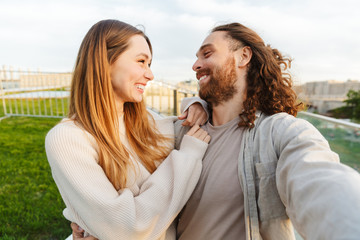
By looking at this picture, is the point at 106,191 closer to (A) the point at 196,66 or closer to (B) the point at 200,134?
(B) the point at 200,134

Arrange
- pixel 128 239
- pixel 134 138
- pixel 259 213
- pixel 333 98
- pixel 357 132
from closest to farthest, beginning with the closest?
pixel 128 239
pixel 259 213
pixel 134 138
pixel 357 132
pixel 333 98

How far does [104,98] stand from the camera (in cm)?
168

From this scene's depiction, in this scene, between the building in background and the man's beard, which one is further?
the building in background

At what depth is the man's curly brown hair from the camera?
5.97 feet

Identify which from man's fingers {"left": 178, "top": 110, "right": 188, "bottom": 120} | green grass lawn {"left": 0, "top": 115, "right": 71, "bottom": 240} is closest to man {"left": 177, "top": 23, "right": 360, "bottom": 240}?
man's fingers {"left": 178, "top": 110, "right": 188, "bottom": 120}

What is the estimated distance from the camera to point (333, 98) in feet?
147

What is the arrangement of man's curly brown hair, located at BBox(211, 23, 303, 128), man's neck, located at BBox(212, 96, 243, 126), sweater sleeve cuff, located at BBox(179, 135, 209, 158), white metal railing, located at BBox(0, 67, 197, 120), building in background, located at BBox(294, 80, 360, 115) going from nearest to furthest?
1. sweater sleeve cuff, located at BBox(179, 135, 209, 158)
2. man's curly brown hair, located at BBox(211, 23, 303, 128)
3. man's neck, located at BBox(212, 96, 243, 126)
4. white metal railing, located at BBox(0, 67, 197, 120)
5. building in background, located at BBox(294, 80, 360, 115)

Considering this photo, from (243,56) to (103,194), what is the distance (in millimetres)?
1573

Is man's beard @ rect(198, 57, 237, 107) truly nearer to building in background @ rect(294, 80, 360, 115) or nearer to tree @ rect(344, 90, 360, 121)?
tree @ rect(344, 90, 360, 121)

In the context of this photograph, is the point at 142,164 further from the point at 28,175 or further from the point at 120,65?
the point at 28,175

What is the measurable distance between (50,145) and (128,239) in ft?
2.13

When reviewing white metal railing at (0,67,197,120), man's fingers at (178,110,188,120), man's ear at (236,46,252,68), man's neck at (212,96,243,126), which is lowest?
white metal railing at (0,67,197,120)

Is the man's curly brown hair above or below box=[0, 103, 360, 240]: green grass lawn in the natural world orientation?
above

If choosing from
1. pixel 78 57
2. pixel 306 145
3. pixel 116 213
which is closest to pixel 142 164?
pixel 116 213
